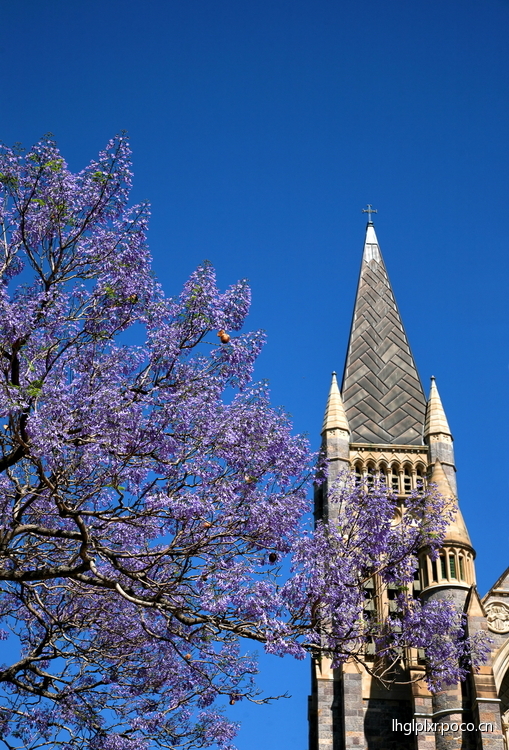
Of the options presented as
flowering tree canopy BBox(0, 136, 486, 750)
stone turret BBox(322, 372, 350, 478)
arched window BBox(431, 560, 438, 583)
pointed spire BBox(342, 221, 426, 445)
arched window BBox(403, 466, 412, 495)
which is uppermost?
pointed spire BBox(342, 221, 426, 445)

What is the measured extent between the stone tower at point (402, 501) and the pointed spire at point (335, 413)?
47 millimetres

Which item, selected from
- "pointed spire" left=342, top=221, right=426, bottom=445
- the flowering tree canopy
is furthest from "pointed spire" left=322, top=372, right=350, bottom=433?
the flowering tree canopy

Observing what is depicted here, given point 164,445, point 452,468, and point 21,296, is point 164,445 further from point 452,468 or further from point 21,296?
point 452,468

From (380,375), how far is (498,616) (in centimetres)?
1299

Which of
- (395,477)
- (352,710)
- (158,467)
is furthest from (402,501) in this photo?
(158,467)

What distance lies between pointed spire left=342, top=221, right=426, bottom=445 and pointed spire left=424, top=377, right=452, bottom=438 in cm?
33

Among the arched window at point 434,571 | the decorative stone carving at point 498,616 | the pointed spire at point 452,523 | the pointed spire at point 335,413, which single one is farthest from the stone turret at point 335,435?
the decorative stone carving at point 498,616

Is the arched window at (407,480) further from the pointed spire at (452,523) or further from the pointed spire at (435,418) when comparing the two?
the pointed spire at (452,523)

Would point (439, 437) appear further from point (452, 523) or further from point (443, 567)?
point (443, 567)

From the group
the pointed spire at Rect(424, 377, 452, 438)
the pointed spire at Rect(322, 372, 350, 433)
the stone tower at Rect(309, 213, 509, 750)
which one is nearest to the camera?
the stone tower at Rect(309, 213, 509, 750)

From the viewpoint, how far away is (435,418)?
133ft

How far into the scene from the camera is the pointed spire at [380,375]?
40688 millimetres

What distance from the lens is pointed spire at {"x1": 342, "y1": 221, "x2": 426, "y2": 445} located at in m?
40.7

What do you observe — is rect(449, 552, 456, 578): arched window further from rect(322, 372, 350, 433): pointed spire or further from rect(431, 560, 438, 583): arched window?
rect(322, 372, 350, 433): pointed spire
